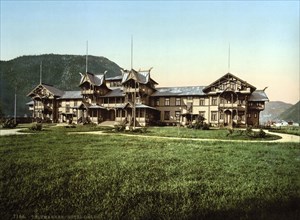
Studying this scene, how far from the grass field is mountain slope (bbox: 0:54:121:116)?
98986mm

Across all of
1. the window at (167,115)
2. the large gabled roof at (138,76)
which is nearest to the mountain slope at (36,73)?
the large gabled roof at (138,76)

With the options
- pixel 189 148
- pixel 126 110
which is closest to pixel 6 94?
pixel 126 110

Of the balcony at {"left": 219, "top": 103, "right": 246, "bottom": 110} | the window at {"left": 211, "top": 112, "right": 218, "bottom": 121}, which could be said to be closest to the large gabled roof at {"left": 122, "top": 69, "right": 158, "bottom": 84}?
the window at {"left": 211, "top": 112, "right": 218, "bottom": 121}

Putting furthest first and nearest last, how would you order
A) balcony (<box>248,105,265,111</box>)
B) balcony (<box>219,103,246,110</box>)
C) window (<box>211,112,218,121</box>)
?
window (<box>211,112,218,121</box>)
balcony (<box>248,105,265,111</box>)
balcony (<box>219,103,246,110</box>)

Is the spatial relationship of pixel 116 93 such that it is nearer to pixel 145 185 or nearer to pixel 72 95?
pixel 72 95

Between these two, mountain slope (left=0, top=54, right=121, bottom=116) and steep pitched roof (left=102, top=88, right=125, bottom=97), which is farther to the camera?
mountain slope (left=0, top=54, right=121, bottom=116)

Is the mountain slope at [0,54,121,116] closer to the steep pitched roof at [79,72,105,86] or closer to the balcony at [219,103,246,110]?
the steep pitched roof at [79,72,105,86]

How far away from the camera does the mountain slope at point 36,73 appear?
10925 cm

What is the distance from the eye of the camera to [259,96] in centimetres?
4641

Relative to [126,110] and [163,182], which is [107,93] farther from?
[163,182]

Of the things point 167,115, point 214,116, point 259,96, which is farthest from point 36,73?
point 259,96

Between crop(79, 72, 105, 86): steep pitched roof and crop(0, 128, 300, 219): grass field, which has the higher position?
crop(79, 72, 105, 86): steep pitched roof

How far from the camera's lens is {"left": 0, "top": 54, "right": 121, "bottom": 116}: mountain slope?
358 feet

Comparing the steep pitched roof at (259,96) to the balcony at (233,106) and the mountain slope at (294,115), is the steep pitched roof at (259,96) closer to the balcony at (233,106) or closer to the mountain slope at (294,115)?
the balcony at (233,106)
